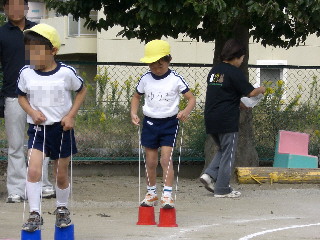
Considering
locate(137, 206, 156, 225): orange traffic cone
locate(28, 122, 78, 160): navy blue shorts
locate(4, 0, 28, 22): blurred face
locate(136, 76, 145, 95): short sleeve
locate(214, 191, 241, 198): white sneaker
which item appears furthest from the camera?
locate(214, 191, 241, 198): white sneaker

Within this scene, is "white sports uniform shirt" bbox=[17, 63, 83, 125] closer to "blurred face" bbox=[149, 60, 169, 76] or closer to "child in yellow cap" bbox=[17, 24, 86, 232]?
"child in yellow cap" bbox=[17, 24, 86, 232]

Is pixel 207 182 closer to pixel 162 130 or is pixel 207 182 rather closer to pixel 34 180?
pixel 162 130

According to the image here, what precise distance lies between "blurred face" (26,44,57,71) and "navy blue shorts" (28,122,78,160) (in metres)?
0.48

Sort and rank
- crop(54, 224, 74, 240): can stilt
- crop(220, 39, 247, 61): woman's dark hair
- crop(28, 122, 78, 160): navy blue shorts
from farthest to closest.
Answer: crop(220, 39, 247, 61): woman's dark hair < crop(28, 122, 78, 160): navy blue shorts < crop(54, 224, 74, 240): can stilt

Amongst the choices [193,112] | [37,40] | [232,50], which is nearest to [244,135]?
[193,112]

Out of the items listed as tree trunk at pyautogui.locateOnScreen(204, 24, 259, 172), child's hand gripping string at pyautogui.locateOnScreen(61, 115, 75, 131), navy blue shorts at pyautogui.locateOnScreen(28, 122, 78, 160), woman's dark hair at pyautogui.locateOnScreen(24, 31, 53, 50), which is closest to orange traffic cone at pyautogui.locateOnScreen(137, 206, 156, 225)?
navy blue shorts at pyautogui.locateOnScreen(28, 122, 78, 160)

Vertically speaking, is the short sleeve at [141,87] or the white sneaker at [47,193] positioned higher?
the short sleeve at [141,87]

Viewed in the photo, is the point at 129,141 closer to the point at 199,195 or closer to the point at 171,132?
the point at 199,195

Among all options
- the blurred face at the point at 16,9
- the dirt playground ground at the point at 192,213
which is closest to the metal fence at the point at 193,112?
the dirt playground ground at the point at 192,213

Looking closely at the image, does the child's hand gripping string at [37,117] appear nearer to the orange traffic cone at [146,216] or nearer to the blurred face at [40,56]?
the blurred face at [40,56]

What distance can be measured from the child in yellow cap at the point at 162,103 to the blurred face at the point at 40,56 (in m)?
1.45

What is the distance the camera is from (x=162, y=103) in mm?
8930

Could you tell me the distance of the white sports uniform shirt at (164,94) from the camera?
29.3ft

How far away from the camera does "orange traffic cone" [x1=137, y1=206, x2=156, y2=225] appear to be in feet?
28.0
